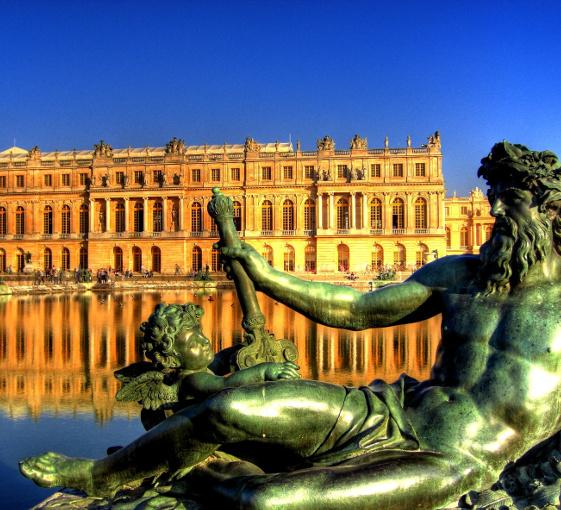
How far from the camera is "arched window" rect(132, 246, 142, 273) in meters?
49.6

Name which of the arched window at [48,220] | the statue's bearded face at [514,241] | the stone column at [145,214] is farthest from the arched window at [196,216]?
the statue's bearded face at [514,241]

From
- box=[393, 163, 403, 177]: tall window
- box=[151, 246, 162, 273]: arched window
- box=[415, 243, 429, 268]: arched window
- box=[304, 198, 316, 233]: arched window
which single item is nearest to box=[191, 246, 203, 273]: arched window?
box=[151, 246, 162, 273]: arched window

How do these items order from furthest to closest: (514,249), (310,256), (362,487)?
(310,256) → (514,249) → (362,487)

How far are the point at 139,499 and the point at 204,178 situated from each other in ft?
156

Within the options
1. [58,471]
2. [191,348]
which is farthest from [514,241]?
[58,471]

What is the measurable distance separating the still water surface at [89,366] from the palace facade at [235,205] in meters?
30.5

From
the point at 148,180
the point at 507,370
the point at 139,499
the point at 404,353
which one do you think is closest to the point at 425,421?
the point at 507,370

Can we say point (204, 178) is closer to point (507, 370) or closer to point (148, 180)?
point (148, 180)

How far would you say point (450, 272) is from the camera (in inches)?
99.0

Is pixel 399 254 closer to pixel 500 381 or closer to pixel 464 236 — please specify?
pixel 464 236

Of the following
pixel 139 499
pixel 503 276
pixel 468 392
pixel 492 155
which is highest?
pixel 492 155

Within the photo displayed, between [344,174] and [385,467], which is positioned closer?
[385,467]

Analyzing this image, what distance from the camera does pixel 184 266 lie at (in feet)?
159

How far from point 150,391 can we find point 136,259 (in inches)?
1919
